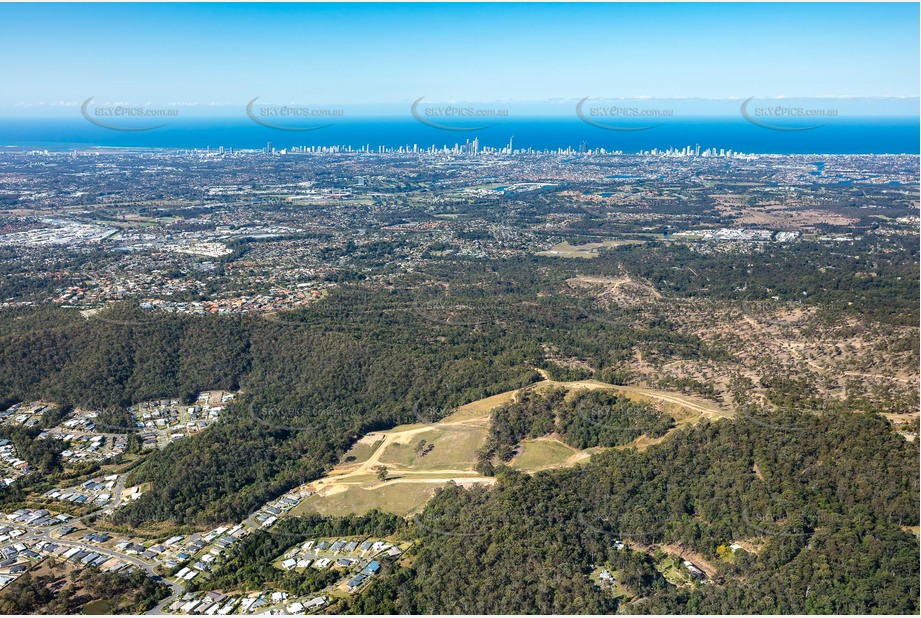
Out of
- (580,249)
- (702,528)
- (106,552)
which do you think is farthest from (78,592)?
(580,249)

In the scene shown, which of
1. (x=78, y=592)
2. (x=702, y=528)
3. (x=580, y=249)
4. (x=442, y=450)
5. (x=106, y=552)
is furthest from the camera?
(x=580, y=249)

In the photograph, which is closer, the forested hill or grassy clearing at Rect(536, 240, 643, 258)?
the forested hill

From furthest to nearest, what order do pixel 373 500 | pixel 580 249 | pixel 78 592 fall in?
1. pixel 580 249
2. pixel 373 500
3. pixel 78 592

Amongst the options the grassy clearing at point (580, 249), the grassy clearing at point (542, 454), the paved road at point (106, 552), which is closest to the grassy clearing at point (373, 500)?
the grassy clearing at point (542, 454)

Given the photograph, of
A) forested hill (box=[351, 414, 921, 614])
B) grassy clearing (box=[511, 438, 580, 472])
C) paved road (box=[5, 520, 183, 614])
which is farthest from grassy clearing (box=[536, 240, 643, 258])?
paved road (box=[5, 520, 183, 614])

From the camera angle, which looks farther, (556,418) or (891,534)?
(556,418)

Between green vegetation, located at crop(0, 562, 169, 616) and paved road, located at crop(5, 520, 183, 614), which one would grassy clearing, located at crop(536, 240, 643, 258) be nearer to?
paved road, located at crop(5, 520, 183, 614)

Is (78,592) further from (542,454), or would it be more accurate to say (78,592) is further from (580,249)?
(580,249)

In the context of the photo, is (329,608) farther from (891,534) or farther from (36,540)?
(891,534)

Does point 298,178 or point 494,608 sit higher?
point 298,178

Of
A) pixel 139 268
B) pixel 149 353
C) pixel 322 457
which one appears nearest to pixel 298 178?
pixel 139 268

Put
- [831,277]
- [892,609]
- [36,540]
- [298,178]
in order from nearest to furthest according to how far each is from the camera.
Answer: [892,609] → [36,540] → [831,277] → [298,178]
